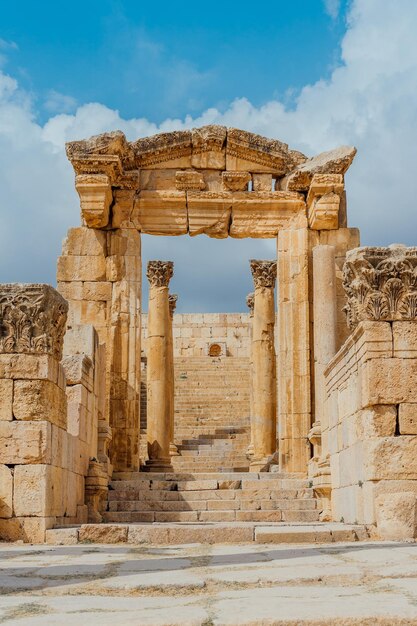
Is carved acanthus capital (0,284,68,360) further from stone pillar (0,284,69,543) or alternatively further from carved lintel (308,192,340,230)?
carved lintel (308,192,340,230)

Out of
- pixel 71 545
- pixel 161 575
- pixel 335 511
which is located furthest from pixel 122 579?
pixel 335 511

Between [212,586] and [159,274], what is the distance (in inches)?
549

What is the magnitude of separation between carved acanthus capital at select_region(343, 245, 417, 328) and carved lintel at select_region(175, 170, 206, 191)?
686 centimetres

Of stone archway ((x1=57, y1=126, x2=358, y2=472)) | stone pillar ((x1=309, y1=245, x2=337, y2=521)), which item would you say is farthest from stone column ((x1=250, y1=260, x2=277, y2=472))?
stone archway ((x1=57, y1=126, x2=358, y2=472))

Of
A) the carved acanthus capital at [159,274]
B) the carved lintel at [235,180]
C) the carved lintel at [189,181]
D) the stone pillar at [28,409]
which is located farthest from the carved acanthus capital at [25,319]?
the carved acanthus capital at [159,274]

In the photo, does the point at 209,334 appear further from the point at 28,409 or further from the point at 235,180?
the point at 28,409

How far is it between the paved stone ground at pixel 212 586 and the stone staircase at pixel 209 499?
16.3 feet

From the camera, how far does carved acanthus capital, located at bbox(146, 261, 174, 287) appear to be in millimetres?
18375

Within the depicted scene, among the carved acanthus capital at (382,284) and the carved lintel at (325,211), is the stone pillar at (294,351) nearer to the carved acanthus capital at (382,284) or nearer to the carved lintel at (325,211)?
the carved lintel at (325,211)

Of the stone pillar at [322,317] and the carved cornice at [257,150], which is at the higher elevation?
the carved cornice at [257,150]

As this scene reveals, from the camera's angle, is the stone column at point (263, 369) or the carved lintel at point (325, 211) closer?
the carved lintel at point (325, 211)

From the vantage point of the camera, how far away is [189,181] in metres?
15.3

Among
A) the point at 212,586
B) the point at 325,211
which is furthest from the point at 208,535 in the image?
the point at 325,211

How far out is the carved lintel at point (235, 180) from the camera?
15273 millimetres
